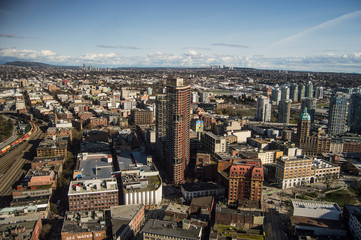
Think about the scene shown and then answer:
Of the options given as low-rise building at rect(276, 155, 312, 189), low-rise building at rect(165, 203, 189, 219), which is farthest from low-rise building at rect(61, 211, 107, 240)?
low-rise building at rect(276, 155, 312, 189)

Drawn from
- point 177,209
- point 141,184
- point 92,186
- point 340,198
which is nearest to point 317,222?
point 340,198

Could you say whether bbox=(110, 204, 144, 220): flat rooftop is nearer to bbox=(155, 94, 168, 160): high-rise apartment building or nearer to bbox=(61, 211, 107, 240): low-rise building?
bbox=(61, 211, 107, 240): low-rise building

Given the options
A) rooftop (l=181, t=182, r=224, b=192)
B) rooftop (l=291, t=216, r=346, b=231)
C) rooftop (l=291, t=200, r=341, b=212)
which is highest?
rooftop (l=291, t=200, r=341, b=212)

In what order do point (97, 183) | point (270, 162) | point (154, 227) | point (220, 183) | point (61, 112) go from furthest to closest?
point (61, 112), point (270, 162), point (220, 183), point (97, 183), point (154, 227)

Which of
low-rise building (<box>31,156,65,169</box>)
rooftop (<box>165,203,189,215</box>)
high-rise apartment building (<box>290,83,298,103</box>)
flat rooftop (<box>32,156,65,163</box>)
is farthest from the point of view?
high-rise apartment building (<box>290,83,298,103</box>)

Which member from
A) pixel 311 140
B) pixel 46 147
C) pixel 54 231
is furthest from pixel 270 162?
pixel 46 147

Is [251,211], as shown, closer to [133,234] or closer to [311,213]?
[311,213]
